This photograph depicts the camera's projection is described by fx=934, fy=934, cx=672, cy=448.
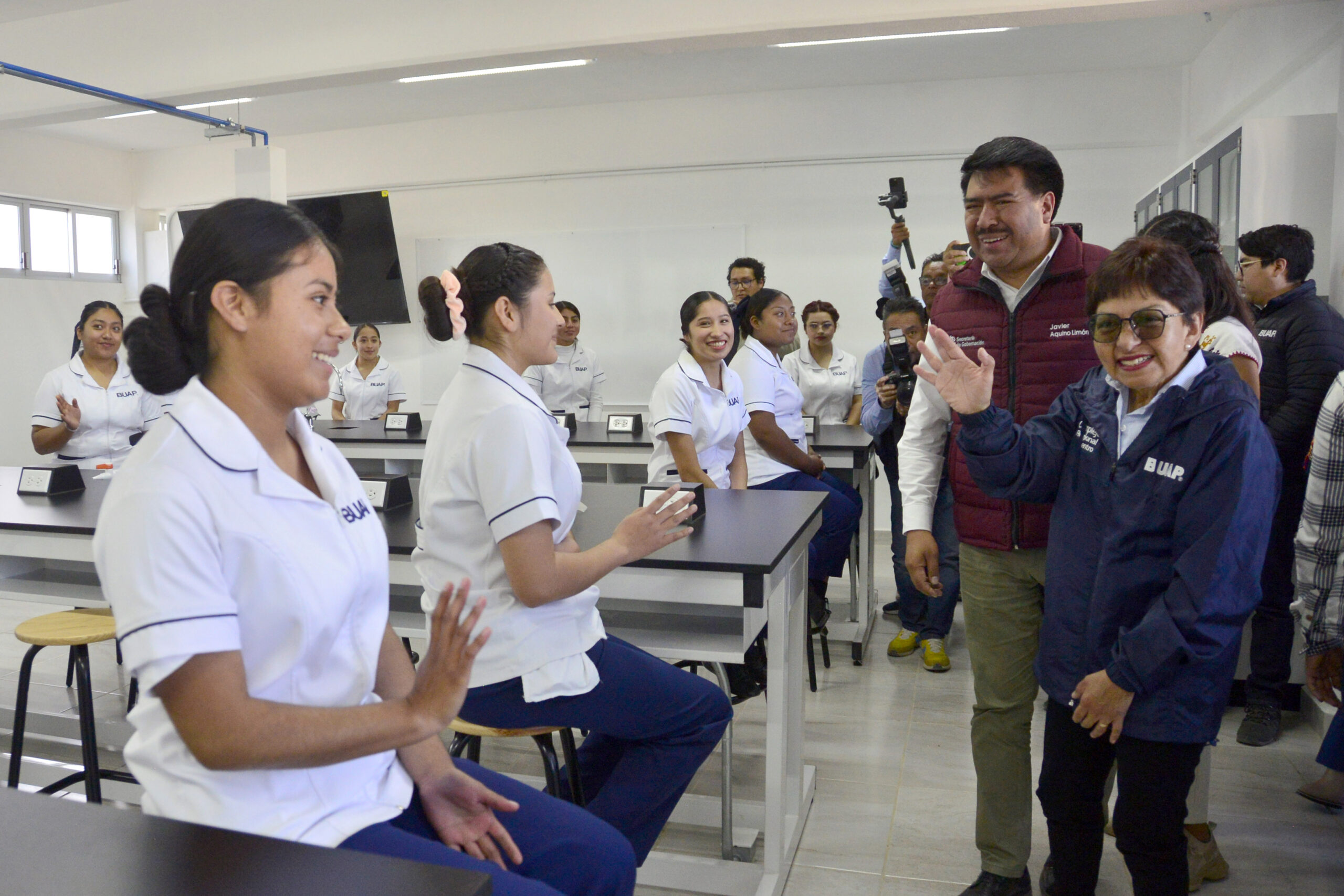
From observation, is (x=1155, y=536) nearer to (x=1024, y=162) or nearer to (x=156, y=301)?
(x=1024, y=162)

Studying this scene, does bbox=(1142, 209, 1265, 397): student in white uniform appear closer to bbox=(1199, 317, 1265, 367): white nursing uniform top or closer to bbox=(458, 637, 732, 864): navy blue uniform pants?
bbox=(1199, 317, 1265, 367): white nursing uniform top

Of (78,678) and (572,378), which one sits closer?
(78,678)

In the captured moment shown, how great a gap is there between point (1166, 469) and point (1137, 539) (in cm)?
12

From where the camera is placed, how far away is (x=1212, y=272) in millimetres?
1967

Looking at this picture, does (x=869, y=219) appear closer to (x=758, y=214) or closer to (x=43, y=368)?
(x=758, y=214)

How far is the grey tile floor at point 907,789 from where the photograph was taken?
86.3 inches

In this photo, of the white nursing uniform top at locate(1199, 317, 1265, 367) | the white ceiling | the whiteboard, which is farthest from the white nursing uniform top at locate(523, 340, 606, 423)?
the white nursing uniform top at locate(1199, 317, 1265, 367)

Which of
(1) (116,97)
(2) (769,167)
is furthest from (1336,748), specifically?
(2) (769,167)

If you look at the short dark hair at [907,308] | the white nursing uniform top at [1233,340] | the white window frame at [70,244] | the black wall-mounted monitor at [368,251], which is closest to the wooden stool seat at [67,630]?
the white nursing uniform top at [1233,340]

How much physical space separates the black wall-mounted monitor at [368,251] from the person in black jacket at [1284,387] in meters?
6.18

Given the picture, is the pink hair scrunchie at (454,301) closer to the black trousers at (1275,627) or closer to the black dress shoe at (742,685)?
the black dress shoe at (742,685)

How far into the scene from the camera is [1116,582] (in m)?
1.56

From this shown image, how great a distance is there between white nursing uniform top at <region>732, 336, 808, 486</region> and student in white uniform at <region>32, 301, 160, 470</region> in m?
2.64

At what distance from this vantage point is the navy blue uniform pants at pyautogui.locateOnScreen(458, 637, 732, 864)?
1.67m
